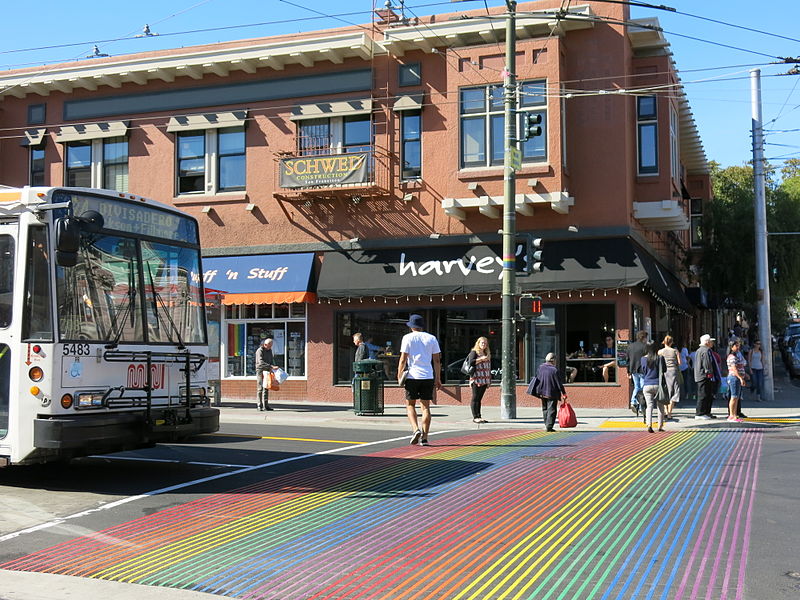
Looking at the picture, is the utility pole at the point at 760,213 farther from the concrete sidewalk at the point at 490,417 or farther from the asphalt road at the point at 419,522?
the asphalt road at the point at 419,522

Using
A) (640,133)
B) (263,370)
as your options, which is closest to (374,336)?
(263,370)

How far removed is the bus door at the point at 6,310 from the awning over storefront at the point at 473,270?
12730 millimetres

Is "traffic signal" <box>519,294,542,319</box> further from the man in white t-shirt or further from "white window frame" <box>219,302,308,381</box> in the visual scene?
"white window frame" <box>219,302,308,381</box>

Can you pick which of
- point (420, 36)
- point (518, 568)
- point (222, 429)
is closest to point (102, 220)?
point (518, 568)

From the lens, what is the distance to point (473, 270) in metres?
21.2

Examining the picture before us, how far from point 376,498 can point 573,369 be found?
44.3ft

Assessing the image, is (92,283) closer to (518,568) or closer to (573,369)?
(518,568)

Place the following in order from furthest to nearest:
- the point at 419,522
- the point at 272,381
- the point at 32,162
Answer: the point at 32,162, the point at 272,381, the point at 419,522

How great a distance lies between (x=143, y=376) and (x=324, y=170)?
14034 millimetres

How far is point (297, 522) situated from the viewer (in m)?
7.30

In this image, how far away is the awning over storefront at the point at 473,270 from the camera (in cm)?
2006

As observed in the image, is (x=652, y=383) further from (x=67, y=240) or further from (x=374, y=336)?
(x=67, y=240)

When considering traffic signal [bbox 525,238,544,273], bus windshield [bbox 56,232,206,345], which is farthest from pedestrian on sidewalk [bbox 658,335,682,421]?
bus windshield [bbox 56,232,206,345]

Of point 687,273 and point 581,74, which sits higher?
point 581,74
